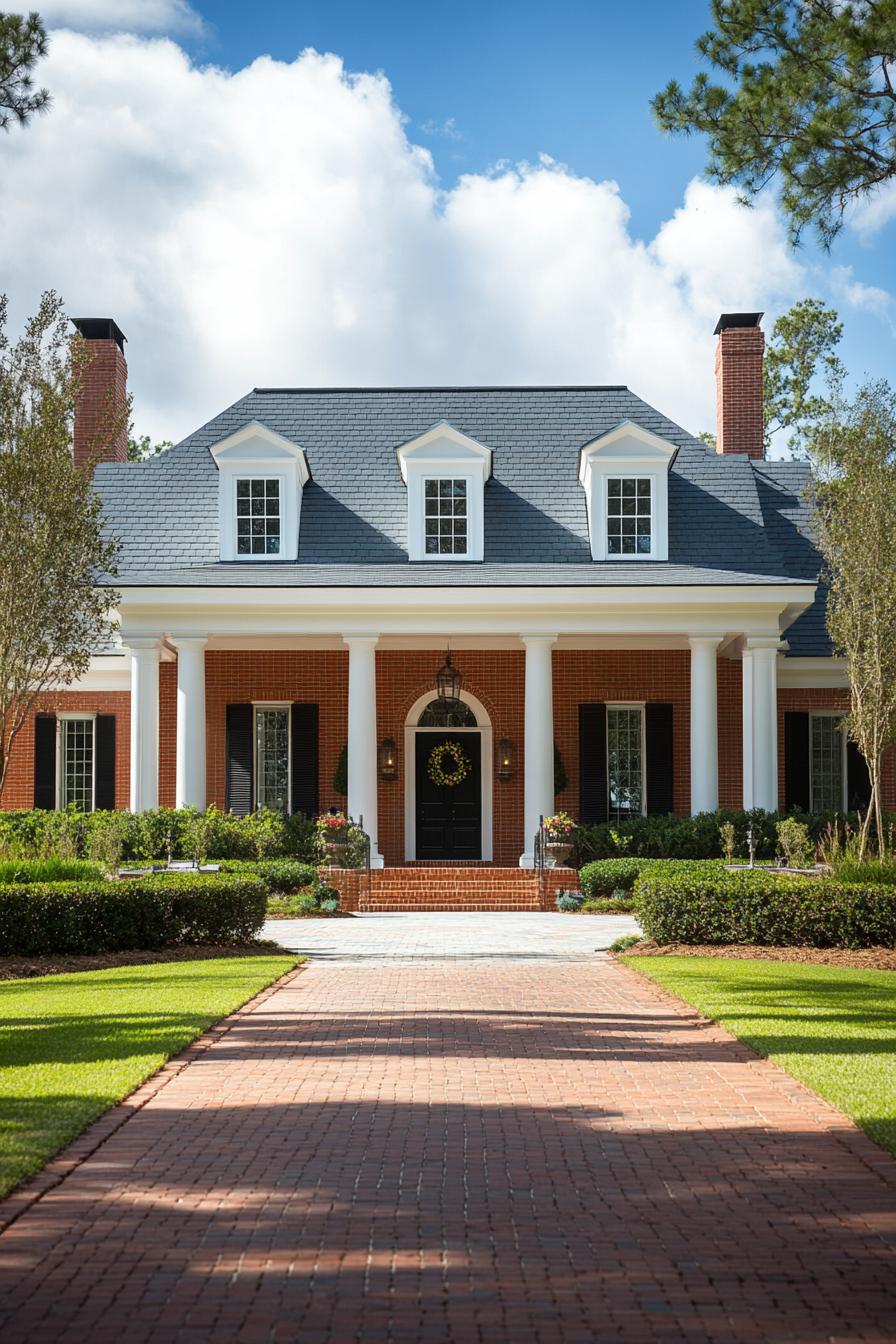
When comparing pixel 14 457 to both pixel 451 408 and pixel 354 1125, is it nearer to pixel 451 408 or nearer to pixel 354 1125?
pixel 354 1125

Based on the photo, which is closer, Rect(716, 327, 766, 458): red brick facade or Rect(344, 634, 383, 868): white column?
Rect(344, 634, 383, 868): white column

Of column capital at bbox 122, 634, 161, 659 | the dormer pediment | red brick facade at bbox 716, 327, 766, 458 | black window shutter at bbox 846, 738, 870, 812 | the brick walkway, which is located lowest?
the brick walkway

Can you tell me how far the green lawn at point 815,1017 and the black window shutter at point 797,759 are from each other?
12087mm

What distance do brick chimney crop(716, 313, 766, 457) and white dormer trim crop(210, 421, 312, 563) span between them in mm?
9888

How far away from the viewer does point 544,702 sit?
82.5 feet

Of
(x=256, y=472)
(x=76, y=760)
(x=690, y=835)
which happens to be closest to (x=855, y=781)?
(x=690, y=835)

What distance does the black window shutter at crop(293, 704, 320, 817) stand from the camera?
89.0ft

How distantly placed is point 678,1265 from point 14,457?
1319cm

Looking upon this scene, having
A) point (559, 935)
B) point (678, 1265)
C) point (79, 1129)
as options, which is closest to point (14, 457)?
point (559, 935)

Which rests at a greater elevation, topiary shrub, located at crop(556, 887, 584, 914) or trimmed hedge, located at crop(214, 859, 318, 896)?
trimmed hedge, located at crop(214, 859, 318, 896)

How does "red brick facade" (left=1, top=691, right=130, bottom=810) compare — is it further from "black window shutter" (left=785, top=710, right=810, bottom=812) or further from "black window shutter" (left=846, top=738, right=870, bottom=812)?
"black window shutter" (left=846, top=738, right=870, bottom=812)

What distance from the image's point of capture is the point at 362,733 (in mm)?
24922

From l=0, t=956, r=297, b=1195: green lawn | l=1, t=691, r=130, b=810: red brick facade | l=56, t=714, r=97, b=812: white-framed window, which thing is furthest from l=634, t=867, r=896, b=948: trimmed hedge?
l=56, t=714, r=97, b=812: white-framed window

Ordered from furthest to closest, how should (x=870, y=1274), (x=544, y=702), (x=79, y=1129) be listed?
1. (x=544, y=702)
2. (x=79, y=1129)
3. (x=870, y=1274)
